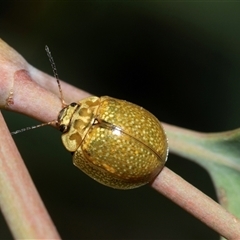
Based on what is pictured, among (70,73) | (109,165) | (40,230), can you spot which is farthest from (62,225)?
(40,230)

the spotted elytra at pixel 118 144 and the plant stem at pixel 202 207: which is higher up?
the plant stem at pixel 202 207

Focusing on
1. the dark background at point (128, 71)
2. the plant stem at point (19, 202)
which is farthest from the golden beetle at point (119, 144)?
the dark background at point (128, 71)

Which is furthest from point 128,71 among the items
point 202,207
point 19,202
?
point 19,202

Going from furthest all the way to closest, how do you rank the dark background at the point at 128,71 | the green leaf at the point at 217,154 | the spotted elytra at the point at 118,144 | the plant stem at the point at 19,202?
the dark background at the point at 128,71, the green leaf at the point at 217,154, the spotted elytra at the point at 118,144, the plant stem at the point at 19,202

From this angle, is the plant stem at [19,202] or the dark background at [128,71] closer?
the plant stem at [19,202]

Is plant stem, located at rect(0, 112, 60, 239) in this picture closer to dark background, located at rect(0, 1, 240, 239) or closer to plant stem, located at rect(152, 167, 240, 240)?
plant stem, located at rect(152, 167, 240, 240)

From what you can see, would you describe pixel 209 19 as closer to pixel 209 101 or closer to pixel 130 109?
pixel 209 101

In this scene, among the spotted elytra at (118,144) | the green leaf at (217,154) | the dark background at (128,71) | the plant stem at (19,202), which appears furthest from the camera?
the dark background at (128,71)

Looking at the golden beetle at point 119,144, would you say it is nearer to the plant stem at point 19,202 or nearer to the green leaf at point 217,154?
the green leaf at point 217,154
